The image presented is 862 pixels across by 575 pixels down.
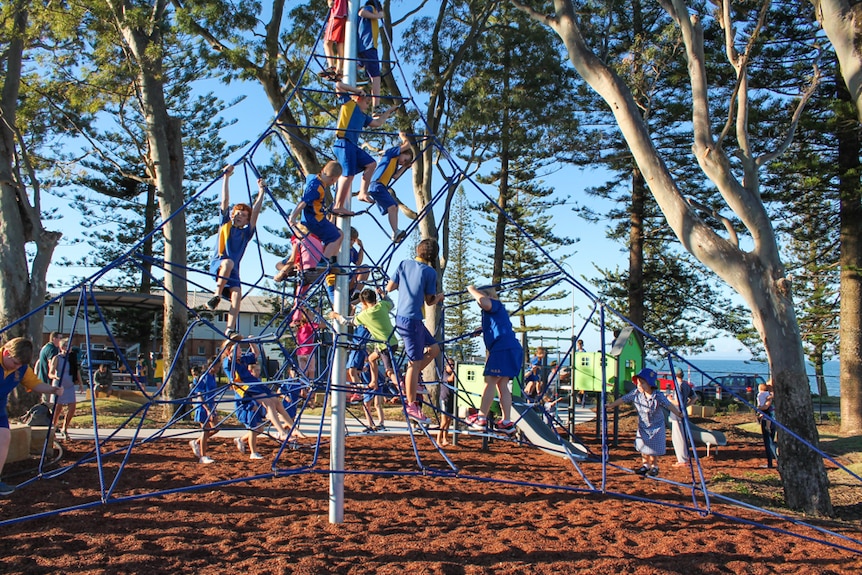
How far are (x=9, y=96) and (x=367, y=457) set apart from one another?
8.67 m

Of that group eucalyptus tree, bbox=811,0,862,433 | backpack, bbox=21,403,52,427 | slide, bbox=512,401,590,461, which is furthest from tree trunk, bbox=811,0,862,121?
backpack, bbox=21,403,52,427

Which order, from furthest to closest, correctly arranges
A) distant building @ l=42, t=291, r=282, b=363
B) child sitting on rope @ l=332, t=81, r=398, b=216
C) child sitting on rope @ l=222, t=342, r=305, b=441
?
distant building @ l=42, t=291, r=282, b=363, child sitting on rope @ l=222, t=342, r=305, b=441, child sitting on rope @ l=332, t=81, r=398, b=216

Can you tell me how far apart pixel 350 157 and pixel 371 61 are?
0.81 m

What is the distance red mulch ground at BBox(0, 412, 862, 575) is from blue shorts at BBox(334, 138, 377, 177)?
2.62m

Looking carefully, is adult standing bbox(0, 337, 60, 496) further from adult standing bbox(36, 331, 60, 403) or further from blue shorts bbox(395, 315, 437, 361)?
adult standing bbox(36, 331, 60, 403)

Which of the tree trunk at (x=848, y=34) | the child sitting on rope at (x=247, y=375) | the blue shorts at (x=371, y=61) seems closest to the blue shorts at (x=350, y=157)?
the blue shorts at (x=371, y=61)

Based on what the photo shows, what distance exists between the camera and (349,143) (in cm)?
516

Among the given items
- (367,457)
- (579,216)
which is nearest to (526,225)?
(579,216)

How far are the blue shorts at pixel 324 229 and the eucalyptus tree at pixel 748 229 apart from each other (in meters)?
3.59

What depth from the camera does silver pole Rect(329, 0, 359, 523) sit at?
4.68m

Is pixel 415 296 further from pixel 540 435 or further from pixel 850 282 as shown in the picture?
pixel 850 282

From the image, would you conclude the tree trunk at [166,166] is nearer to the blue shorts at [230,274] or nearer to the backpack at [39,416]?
the backpack at [39,416]

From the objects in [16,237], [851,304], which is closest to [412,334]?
[16,237]

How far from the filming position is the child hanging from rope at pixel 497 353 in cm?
480
